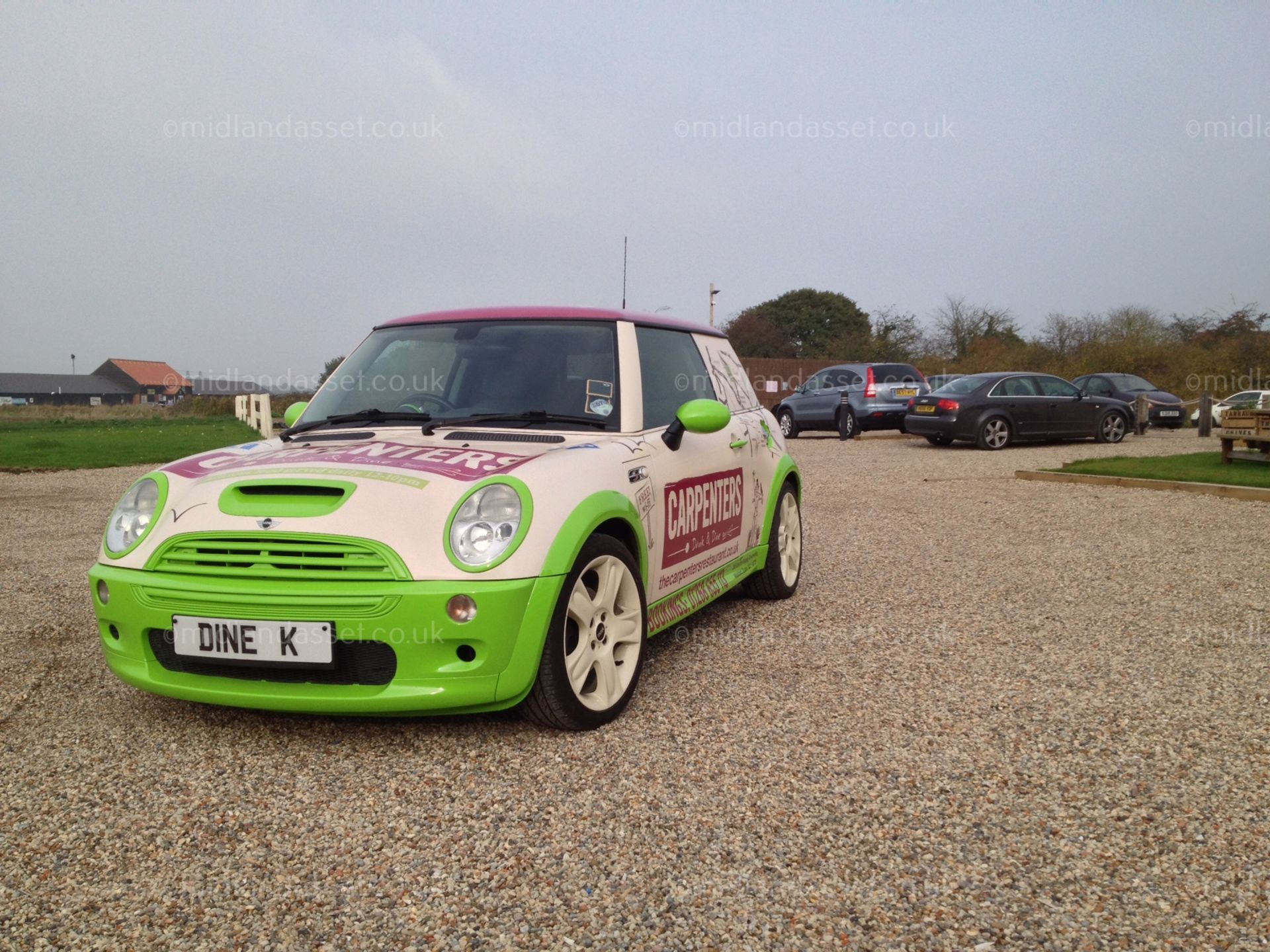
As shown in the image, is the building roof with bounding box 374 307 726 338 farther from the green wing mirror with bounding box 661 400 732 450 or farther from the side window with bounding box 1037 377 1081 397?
the side window with bounding box 1037 377 1081 397

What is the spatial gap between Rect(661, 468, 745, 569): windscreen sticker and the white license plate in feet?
5.06

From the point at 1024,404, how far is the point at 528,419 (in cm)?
1596

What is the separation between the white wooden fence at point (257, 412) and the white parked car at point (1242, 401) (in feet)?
77.6

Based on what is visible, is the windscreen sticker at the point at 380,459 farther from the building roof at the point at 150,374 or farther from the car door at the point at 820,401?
the building roof at the point at 150,374

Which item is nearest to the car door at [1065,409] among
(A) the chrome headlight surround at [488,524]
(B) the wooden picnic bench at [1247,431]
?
(B) the wooden picnic bench at [1247,431]

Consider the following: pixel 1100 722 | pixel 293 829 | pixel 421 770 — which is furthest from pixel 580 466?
pixel 1100 722

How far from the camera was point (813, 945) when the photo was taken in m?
2.28

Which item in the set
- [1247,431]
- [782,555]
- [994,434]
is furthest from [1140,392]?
[782,555]

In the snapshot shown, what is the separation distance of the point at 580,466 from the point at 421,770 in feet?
3.85

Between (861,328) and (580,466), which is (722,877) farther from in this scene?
(861,328)

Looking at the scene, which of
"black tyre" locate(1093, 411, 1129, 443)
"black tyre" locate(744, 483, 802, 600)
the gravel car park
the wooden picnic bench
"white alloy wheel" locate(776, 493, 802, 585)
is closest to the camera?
the gravel car park

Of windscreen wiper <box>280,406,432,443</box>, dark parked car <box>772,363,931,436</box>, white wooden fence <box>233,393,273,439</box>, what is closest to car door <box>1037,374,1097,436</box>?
dark parked car <box>772,363,931,436</box>

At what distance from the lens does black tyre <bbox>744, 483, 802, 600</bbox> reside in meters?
5.77

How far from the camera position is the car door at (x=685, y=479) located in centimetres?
422
